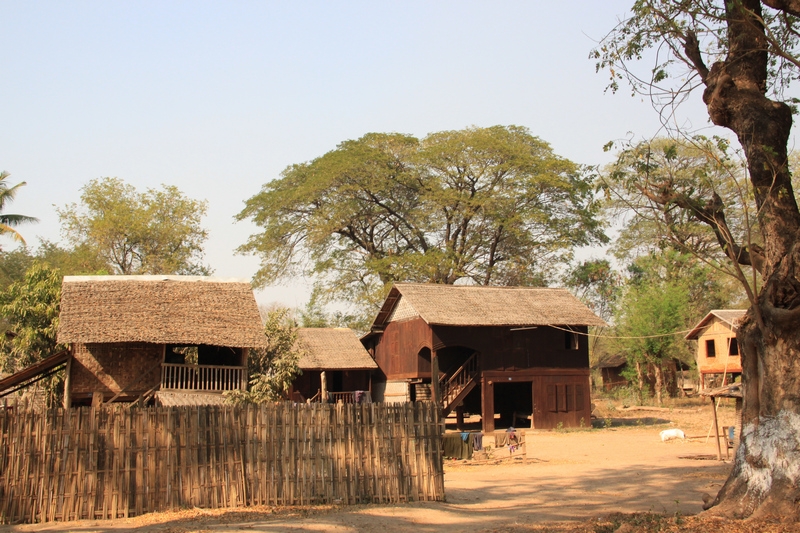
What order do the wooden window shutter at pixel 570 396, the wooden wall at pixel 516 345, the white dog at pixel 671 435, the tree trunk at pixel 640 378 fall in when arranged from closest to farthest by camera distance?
the white dog at pixel 671 435 → the wooden wall at pixel 516 345 → the wooden window shutter at pixel 570 396 → the tree trunk at pixel 640 378

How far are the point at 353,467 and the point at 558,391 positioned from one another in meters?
21.4

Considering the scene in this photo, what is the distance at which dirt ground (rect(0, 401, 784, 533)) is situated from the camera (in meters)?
10.5

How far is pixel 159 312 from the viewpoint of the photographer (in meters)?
22.3

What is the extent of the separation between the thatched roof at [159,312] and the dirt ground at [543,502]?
7.58m

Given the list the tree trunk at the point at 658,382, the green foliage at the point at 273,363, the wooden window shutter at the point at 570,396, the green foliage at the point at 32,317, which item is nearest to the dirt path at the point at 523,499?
the green foliage at the point at 273,363

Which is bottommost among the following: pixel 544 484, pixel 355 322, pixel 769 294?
pixel 544 484

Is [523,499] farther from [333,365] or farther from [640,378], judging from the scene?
[640,378]

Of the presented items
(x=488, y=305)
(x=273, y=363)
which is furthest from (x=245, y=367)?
(x=488, y=305)

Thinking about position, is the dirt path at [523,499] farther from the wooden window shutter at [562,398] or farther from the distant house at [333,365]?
the distant house at [333,365]

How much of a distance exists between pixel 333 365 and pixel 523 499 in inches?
833

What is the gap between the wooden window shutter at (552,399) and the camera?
32.1 meters

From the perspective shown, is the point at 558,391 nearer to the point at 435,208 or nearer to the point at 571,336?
the point at 571,336

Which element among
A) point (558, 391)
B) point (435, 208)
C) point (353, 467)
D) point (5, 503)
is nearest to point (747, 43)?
point (353, 467)

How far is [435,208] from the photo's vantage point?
4000 centimetres
